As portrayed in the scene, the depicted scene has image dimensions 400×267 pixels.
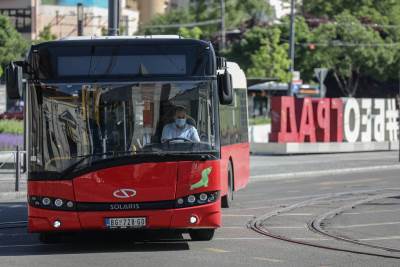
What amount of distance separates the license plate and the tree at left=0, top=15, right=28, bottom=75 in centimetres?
4141

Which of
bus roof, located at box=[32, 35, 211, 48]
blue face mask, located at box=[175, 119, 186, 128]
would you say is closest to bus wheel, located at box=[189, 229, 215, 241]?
blue face mask, located at box=[175, 119, 186, 128]

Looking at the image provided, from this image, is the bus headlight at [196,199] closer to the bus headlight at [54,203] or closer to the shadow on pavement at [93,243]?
the shadow on pavement at [93,243]

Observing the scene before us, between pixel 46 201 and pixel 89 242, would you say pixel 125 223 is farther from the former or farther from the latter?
pixel 89 242

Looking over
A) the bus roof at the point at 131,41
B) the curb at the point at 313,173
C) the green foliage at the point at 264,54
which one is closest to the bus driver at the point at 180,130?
the bus roof at the point at 131,41

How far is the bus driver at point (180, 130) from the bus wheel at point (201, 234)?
1433 mm

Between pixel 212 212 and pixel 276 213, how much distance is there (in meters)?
5.29

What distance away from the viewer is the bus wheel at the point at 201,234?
13.1m

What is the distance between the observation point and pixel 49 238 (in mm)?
13234

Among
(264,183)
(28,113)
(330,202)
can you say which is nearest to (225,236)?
(28,113)

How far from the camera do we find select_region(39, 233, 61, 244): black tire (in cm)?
1316

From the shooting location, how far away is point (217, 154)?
12.5 meters

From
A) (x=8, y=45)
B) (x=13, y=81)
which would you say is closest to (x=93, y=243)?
(x=13, y=81)

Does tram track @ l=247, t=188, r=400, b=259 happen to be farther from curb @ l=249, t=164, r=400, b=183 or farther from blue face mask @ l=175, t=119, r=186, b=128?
curb @ l=249, t=164, r=400, b=183

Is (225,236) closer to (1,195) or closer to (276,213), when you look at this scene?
(276,213)
